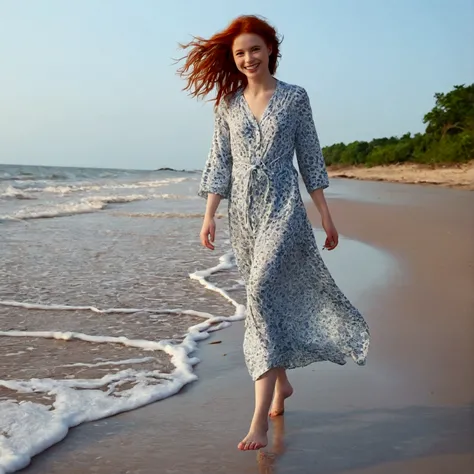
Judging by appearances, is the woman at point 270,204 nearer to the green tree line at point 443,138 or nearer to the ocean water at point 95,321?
the ocean water at point 95,321

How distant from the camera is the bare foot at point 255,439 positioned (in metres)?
2.71

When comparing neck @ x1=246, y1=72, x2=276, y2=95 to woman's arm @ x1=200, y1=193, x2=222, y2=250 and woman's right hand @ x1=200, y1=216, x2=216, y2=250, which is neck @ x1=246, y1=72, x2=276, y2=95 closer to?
woman's arm @ x1=200, y1=193, x2=222, y2=250

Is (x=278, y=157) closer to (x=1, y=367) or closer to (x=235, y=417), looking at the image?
(x=235, y=417)

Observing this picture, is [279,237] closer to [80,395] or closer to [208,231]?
[208,231]

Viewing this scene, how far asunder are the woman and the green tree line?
3541 cm

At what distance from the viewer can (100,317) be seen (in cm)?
512

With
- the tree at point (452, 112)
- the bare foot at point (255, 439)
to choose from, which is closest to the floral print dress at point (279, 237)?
the bare foot at point (255, 439)

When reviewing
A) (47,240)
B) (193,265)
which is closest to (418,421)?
(193,265)

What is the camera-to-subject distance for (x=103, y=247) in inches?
349

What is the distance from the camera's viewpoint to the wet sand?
2.63 meters

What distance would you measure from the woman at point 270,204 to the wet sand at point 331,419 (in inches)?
9.8

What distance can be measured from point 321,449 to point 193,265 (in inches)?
185

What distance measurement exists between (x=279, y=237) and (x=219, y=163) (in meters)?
0.48

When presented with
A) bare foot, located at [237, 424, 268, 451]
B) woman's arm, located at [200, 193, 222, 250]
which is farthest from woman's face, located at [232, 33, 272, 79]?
bare foot, located at [237, 424, 268, 451]
